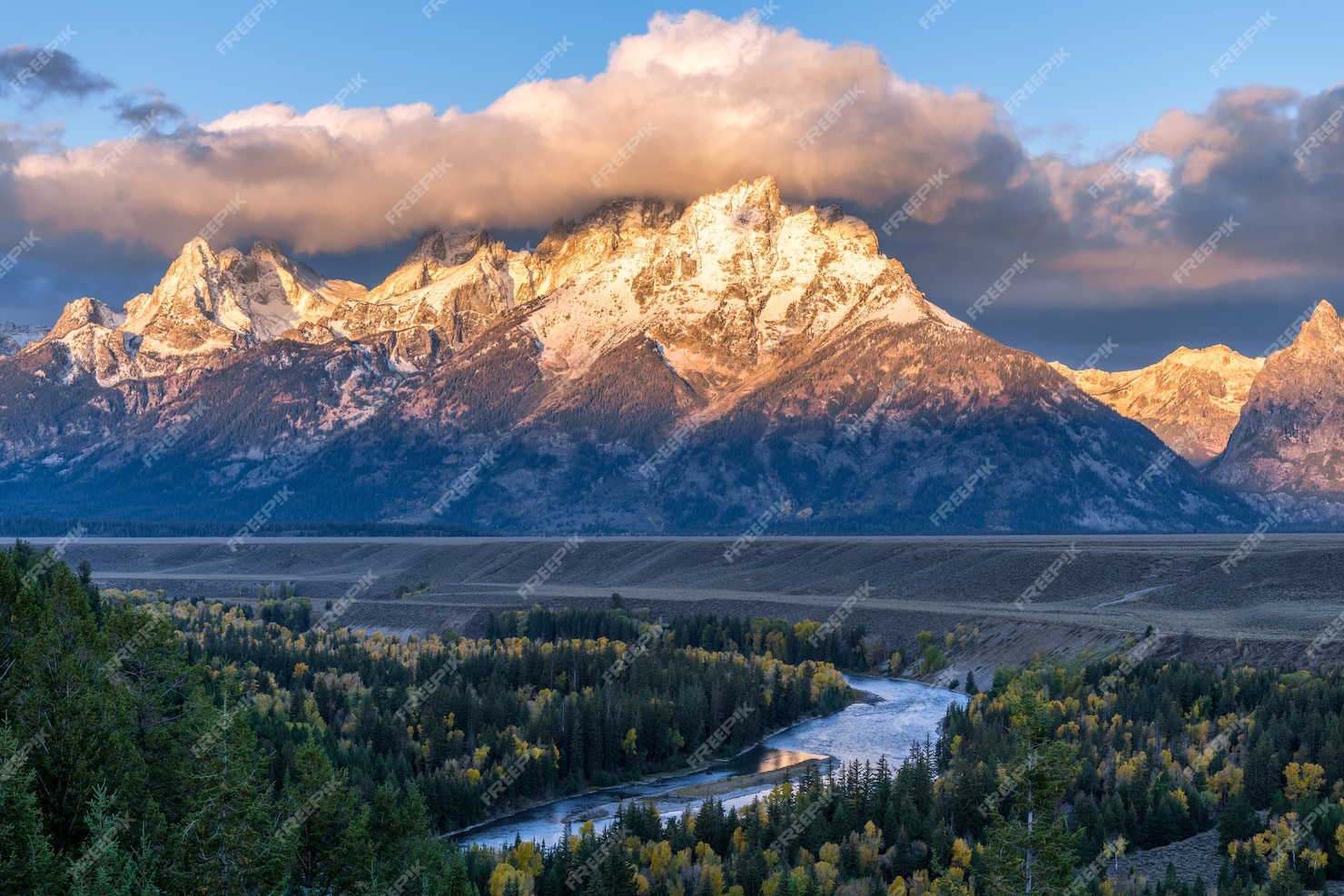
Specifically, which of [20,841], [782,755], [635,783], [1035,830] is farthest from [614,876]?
[782,755]

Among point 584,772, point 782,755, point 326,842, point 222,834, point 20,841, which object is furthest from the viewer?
point 782,755

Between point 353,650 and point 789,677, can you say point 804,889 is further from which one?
point 353,650

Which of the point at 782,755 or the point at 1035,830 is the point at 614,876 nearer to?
the point at 1035,830

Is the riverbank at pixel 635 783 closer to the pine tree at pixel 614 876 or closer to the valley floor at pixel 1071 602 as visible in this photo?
the pine tree at pixel 614 876

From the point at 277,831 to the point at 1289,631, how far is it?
3862 inches

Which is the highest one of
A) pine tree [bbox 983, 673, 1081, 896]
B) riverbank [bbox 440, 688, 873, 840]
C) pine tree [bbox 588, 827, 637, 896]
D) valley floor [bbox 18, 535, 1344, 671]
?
pine tree [bbox 983, 673, 1081, 896]

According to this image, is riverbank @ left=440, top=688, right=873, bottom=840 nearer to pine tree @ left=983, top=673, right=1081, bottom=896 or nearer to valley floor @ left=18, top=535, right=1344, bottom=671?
valley floor @ left=18, top=535, right=1344, bottom=671

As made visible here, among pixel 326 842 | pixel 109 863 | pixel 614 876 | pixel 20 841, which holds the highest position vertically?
pixel 20 841

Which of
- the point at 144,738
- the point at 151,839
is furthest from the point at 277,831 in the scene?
the point at 144,738

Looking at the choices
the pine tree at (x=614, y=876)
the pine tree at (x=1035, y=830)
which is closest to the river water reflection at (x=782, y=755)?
the pine tree at (x=614, y=876)

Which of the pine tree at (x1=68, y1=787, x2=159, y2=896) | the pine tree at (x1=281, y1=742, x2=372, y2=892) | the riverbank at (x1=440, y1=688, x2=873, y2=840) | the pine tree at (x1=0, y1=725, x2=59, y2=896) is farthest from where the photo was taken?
the riverbank at (x1=440, y1=688, x2=873, y2=840)

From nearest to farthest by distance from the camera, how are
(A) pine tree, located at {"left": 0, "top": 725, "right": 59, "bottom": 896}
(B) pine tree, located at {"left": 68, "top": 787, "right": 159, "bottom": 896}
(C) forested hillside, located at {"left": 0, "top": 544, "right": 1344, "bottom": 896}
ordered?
(B) pine tree, located at {"left": 68, "top": 787, "right": 159, "bottom": 896} < (A) pine tree, located at {"left": 0, "top": 725, "right": 59, "bottom": 896} < (C) forested hillside, located at {"left": 0, "top": 544, "right": 1344, "bottom": 896}

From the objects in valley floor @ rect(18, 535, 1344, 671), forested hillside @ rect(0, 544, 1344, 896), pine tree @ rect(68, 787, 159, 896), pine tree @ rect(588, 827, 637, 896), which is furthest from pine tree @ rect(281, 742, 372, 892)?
valley floor @ rect(18, 535, 1344, 671)

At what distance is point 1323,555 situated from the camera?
153250 millimetres
